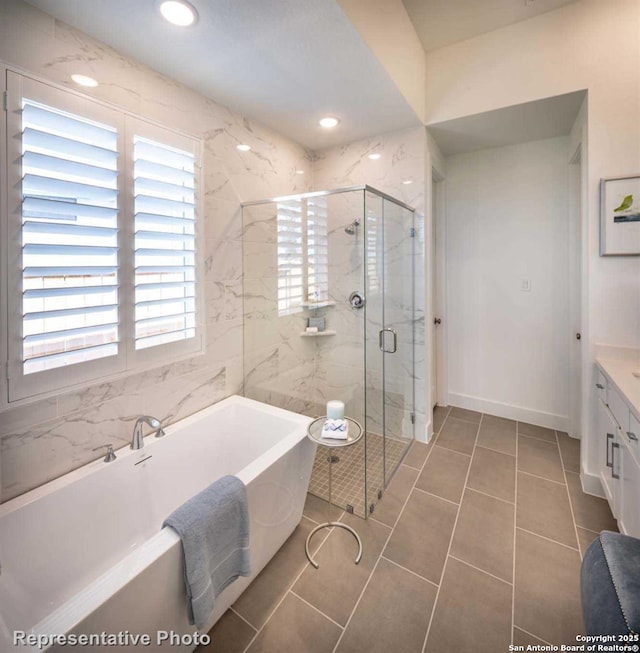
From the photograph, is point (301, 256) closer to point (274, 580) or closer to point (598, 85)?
point (274, 580)

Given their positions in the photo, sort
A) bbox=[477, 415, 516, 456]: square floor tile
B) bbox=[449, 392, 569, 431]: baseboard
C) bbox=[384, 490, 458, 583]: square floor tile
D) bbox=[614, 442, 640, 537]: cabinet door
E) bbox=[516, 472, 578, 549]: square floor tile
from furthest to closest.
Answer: bbox=[449, 392, 569, 431]: baseboard, bbox=[477, 415, 516, 456]: square floor tile, bbox=[516, 472, 578, 549]: square floor tile, bbox=[384, 490, 458, 583]: square floor tile, bbox=[614, 442, 640, 537]: cabinet door

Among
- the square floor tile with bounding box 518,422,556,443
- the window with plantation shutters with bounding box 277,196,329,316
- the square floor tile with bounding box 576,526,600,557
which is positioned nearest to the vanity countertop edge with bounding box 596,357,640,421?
the square floor tile with bounding box 576,526,600,557

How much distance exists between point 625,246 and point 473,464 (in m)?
1.82

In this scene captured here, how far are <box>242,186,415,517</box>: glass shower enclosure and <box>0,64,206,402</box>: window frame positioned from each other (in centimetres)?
58

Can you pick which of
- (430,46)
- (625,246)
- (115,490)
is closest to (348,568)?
(115,490)

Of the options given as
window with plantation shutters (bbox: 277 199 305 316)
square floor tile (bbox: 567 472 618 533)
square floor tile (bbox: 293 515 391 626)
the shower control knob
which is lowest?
square floor tile (bbox: 293 515 391 626)

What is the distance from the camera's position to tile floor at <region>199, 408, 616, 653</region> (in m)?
1.38

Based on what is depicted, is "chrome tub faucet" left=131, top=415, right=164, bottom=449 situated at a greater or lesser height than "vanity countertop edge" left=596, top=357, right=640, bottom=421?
lesser

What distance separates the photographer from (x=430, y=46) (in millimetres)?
2586

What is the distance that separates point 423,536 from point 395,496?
1.18 feet

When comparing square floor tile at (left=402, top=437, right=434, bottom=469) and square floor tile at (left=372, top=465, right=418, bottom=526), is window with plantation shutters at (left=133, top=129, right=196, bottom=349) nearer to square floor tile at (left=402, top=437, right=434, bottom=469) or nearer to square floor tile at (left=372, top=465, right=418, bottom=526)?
square floor tile at (left=372, top=465, right=418, bottom=526)

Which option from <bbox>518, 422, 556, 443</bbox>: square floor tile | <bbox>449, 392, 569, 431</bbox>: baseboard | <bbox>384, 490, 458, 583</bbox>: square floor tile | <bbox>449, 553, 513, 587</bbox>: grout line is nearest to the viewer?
<bbox>449, 553, 513, 587</bbox>: grout line

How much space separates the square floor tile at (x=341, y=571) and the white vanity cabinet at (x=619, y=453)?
1188 mm

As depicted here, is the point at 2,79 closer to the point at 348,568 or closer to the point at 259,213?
the point at 259,213
